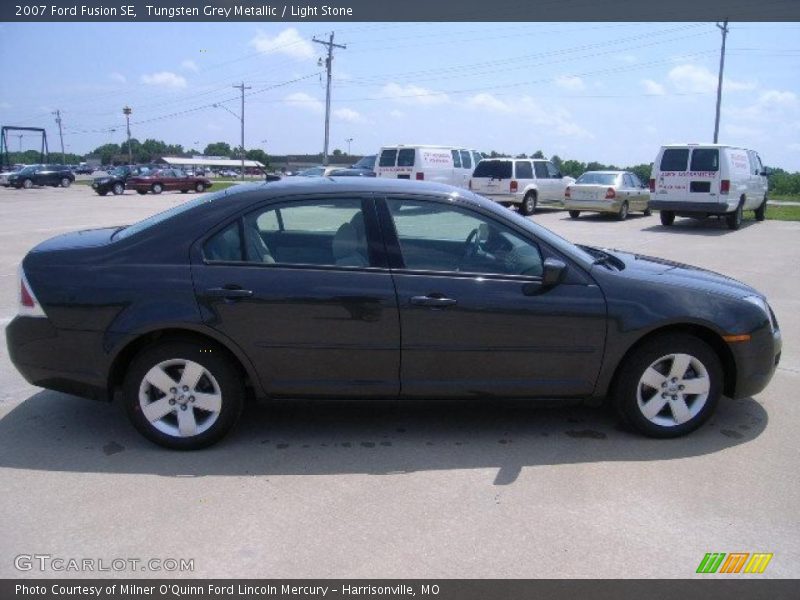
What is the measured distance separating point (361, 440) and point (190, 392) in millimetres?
1084

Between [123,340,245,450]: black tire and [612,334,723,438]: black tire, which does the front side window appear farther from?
[123,340,245,450]: black tire

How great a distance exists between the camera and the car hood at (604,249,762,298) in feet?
14.6

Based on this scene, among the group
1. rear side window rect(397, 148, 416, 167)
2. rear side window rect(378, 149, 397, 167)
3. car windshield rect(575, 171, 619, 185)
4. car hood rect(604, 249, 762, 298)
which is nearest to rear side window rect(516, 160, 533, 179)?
car windshield rect(575, 171, 619, 185)

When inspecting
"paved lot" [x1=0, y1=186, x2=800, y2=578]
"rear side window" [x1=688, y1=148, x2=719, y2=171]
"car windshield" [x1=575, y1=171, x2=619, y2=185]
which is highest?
"rear side window" [x1=688, y1=148, x2=719, y2=171]

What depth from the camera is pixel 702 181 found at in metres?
17.8

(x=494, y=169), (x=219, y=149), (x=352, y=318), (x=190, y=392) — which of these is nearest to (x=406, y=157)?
(x=494, y=169)

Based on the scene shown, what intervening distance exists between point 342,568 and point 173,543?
81 centimetres

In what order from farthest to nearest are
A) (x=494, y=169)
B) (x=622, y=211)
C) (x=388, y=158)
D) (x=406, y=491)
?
(x=388, y=158) < (x=494, y=169) < (x=622, y=211) < (x=406, y=491)

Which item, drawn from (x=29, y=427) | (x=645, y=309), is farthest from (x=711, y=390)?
(x=29, y=427)

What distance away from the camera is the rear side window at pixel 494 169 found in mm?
22219

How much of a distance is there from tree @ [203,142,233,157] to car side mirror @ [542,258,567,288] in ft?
552

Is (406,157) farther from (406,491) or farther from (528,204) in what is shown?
(406,491)

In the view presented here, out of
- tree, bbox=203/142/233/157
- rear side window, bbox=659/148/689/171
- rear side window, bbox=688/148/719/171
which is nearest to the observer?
rear side window, bbox=688/148/719/171

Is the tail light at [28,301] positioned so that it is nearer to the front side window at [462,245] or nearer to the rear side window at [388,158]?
the front side window at [462,245]
